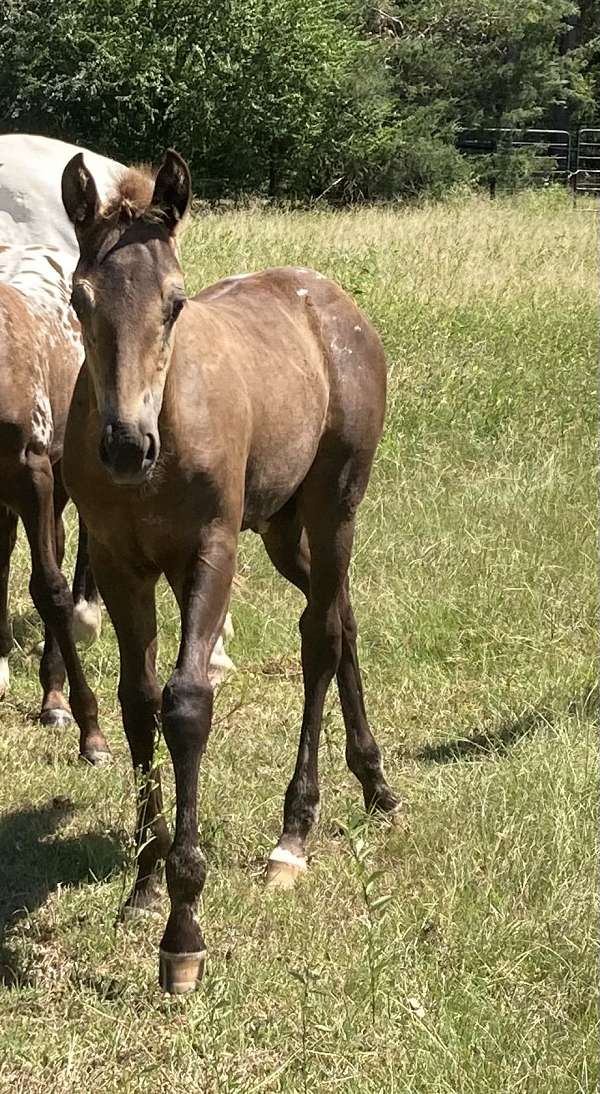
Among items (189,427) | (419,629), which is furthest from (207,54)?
(189,427)

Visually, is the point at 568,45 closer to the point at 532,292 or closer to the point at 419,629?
the point at 532,292

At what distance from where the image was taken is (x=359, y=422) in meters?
4.41

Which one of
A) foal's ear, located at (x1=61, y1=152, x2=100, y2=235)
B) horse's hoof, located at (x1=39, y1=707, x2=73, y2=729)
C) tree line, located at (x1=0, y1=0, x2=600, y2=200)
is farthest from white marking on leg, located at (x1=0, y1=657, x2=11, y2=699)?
tree line, located at (x1=0, y1=0, x2=600, y2=200)

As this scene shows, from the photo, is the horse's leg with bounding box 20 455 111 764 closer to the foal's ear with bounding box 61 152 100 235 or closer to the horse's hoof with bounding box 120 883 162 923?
the horse's hoof with bounding box 120 883 162 923

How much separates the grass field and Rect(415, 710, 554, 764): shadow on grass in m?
0.01

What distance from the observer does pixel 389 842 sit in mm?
4238

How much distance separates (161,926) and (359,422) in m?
1.77

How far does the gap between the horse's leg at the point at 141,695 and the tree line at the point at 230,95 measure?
24755 millimetres

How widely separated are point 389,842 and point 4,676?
245 cm

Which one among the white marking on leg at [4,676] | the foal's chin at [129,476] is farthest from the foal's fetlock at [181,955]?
the white marking on leg at [4,676]

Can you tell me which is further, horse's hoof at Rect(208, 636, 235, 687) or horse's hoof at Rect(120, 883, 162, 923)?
horse's hoof at Rect(208, 636, 235, 687)

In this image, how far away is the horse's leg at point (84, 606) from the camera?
21.4 feet

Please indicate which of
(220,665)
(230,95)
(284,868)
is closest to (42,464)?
(220,665)

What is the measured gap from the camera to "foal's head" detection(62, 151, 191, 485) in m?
3.01
